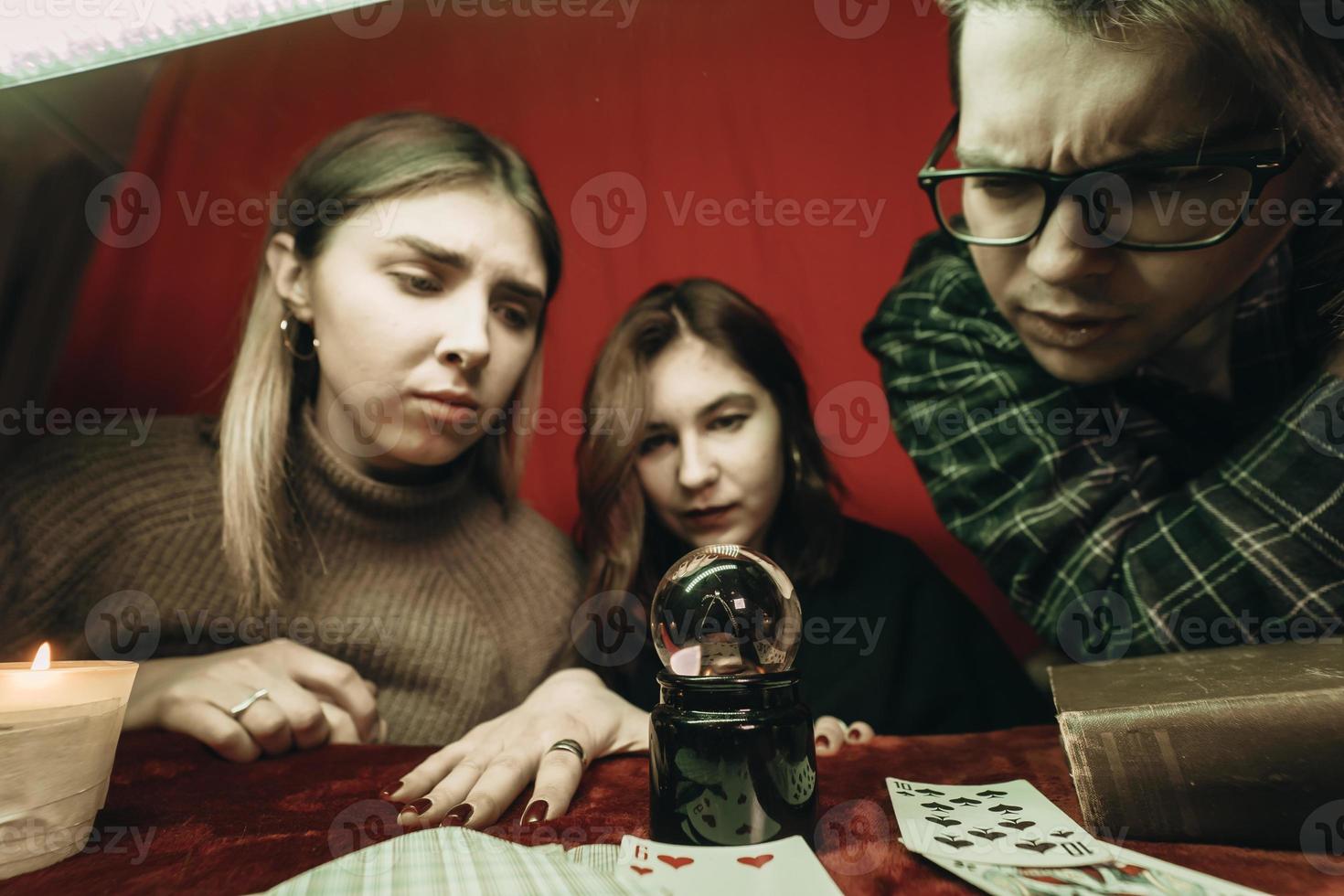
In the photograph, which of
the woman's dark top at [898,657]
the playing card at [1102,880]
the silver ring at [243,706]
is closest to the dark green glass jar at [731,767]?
the playing card at [1102,880]

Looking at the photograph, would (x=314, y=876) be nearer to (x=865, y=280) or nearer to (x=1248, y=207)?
(x=865, y=280)

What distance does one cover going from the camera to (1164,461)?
123 centimetres

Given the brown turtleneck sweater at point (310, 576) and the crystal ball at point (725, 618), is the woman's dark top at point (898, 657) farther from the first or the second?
the crystal ball at point (725, 618)

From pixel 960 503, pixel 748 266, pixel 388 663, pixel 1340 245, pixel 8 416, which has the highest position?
pixel 748 266

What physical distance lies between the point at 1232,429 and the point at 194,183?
5.81 feet

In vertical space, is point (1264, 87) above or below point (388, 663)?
above

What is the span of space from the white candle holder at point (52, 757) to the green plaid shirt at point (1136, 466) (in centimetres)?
115

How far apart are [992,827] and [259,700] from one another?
0.97 m

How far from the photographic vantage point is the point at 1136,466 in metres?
1.22

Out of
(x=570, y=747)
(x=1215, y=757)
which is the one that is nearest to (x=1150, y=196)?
(x=1215, y=757)

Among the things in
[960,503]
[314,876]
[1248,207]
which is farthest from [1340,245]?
[314,876]

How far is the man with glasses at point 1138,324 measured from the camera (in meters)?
1.07

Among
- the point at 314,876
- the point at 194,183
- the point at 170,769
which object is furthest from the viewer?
the point at 194,183

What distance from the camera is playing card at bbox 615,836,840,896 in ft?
2.16
